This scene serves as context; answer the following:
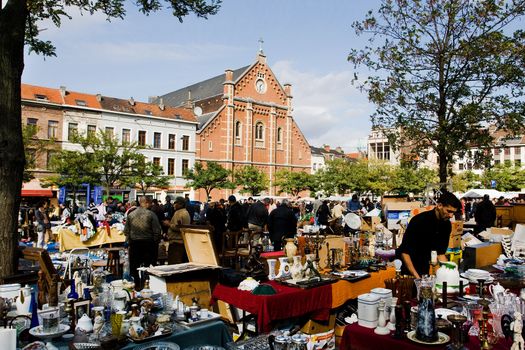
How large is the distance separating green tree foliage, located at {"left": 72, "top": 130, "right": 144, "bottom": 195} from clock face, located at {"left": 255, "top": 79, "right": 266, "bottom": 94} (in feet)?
59.4

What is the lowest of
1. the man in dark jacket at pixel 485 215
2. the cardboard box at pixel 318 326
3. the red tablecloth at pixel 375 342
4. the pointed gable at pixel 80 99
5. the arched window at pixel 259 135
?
the cardboard box at pixel 318 326

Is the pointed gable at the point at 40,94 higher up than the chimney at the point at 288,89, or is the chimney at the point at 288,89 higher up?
the chimney at the point at 288,89

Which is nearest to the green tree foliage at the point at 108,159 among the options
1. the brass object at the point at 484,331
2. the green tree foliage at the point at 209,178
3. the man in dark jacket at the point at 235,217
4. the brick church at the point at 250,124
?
the green tree foliage at the point at 209,178

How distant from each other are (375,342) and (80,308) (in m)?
2.28

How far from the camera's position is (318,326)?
4.72 m

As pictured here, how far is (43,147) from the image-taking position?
1191 inches

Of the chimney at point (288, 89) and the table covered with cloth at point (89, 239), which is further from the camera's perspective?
the chimney at point (288, 89)

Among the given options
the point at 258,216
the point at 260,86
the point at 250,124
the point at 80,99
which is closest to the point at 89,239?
the point at 258,216

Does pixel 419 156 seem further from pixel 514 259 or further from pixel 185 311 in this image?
pixel 185 311

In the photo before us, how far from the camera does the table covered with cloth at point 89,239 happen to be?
11898 mm

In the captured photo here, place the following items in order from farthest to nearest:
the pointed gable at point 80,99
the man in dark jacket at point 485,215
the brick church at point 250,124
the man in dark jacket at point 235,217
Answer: the brick church at point 250,124 → the pointed gable at point 80,99 → the man in dark jacket at point 485,215 → the man in dark jacket at point 235,217

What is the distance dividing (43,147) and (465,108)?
28735 mm

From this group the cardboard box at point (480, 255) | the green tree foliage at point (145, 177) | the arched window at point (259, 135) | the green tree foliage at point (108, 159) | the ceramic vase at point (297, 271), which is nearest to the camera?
the ceramic vase at point (297, 271)

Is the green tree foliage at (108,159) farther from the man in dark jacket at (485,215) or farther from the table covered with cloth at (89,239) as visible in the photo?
the man in dark jacket at (485,215)
